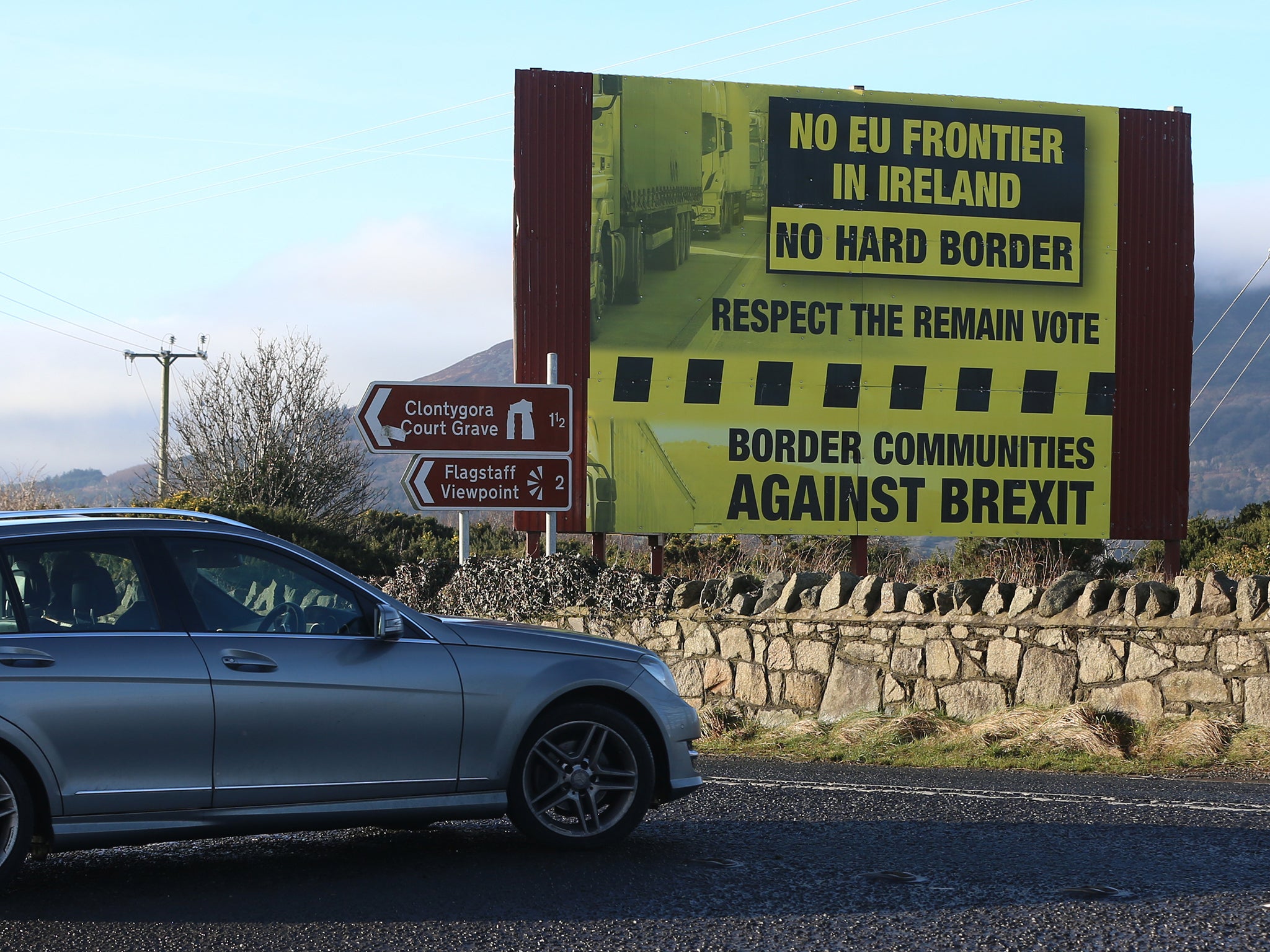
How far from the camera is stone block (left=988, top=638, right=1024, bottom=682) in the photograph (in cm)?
1138

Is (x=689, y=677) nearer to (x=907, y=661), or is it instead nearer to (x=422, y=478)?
(x=907, y=661)

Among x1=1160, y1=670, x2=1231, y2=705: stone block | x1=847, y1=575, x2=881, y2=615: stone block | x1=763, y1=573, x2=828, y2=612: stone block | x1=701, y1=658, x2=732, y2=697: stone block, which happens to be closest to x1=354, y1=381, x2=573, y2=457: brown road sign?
x1=701, y1=658, x2=732, y2=697: stone block

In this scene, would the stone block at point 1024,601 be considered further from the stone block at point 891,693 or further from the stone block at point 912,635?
the stone block at point 891,693

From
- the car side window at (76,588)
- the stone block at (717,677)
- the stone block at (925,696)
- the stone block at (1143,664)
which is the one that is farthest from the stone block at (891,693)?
the car side window at (76,588)

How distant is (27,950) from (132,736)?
102 cm

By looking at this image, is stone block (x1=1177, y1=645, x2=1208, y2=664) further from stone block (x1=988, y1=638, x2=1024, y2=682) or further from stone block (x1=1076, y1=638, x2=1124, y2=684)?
stone block (x1=988, y1=638, x2=1024, y2=682)

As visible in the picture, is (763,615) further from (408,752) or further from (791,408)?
(408,752)

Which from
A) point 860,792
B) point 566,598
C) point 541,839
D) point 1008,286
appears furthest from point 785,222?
point 541,839

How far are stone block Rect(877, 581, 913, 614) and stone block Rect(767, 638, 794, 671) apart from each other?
0.88 metres

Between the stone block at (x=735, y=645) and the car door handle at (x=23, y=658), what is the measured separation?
7697 mm

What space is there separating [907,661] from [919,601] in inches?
20.4

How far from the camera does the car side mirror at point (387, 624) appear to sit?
20.6 feet

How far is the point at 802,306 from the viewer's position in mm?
17203

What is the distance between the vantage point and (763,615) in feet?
41.4
